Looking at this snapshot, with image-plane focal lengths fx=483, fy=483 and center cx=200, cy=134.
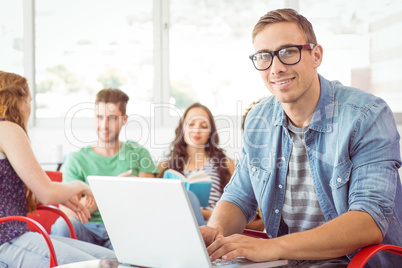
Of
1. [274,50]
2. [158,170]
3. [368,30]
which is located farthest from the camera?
[368,30]

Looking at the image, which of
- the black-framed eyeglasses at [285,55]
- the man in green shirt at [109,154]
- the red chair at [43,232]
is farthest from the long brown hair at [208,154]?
the black-framed eyeglasses at [285,55]

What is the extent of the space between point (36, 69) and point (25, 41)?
1.01 ft

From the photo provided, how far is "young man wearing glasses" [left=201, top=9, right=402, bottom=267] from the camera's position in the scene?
4.46 feet

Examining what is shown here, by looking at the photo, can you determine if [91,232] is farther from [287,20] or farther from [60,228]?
[287,20]

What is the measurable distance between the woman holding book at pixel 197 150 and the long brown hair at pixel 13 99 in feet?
4.75

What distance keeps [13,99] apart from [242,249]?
54.2 inches

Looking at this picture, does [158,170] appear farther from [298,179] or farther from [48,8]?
[48,8]

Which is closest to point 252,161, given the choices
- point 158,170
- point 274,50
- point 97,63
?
point 274,50

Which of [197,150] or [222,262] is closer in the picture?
[222,262]

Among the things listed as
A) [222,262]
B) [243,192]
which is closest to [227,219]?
[243,192]

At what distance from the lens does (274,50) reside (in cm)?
Answer: 162

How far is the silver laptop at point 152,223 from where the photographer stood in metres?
1.09

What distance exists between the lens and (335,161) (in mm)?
1539

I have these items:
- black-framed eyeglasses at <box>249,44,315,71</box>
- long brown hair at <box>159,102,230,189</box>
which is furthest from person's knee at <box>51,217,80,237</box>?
black-framed eyeglasses at <box>249,44,315,71</box>
